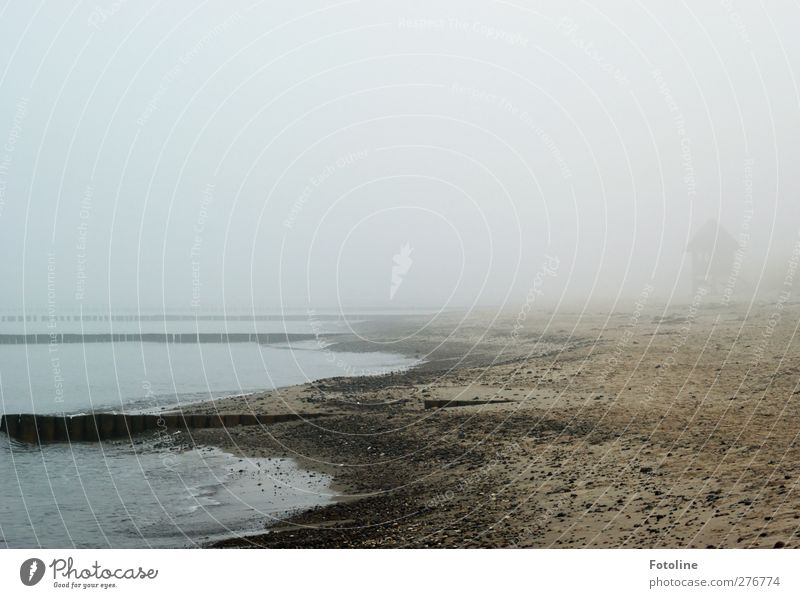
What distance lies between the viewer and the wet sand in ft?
26.1

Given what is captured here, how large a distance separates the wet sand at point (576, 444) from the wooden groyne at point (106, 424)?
715 millimetres

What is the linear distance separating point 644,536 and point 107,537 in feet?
25.3

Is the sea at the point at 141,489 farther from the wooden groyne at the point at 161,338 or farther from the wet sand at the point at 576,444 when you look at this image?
the wooden groyne at the point at 161,338

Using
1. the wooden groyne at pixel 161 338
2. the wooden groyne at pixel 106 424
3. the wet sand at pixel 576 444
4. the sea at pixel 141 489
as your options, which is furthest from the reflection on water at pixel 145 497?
the wooden groyne at pixel 161 338

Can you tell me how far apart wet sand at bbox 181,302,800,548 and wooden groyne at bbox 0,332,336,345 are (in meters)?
40.3

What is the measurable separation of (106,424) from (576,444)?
512 inches

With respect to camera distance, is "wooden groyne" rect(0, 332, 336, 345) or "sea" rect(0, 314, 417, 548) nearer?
"sea" rect(0, 314, 417, 548)

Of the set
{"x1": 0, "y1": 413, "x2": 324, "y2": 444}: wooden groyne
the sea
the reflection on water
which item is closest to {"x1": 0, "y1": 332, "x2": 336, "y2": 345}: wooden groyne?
the sea

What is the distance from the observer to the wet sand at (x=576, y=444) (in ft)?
26.1

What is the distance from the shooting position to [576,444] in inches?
418

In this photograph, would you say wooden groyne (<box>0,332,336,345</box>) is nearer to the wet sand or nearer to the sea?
the sea

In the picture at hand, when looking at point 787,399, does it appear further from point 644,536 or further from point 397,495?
point 397,495

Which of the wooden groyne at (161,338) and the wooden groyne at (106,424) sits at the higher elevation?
the wooden groyne at (161,338)

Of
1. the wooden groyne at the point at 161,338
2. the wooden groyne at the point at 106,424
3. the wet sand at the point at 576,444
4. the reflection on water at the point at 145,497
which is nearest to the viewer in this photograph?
the wet sand at the point at 576,444
